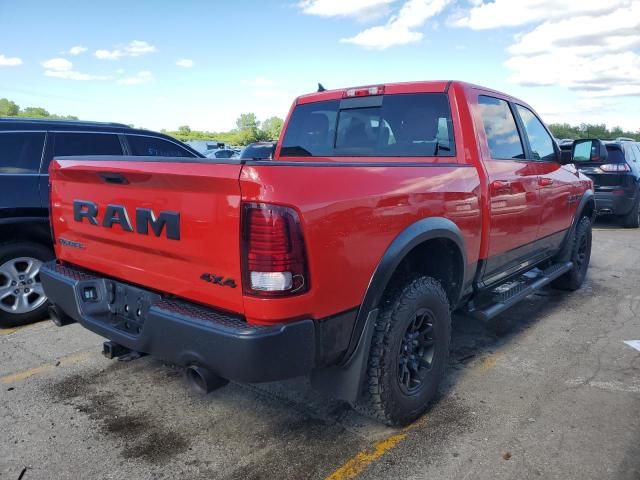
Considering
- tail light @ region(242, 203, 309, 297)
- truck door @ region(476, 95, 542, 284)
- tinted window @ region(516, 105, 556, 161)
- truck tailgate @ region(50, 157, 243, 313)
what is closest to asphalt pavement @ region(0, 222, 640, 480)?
truck door @ region(476, 95, 542, 284)

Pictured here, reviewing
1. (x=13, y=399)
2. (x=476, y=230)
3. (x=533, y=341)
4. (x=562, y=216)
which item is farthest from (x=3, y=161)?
(x=562, y=216)

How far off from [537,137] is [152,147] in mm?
3769

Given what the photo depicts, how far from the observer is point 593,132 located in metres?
39.9

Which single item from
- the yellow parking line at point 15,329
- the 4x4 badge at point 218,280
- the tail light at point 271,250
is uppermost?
the tail light at point 271,250

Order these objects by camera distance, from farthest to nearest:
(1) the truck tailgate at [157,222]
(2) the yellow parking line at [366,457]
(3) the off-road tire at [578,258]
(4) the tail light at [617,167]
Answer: (4) the tail light at [617,167] → (3) the off-road tire at [578,258] → (2) the yellow parking line at [366,457] → (1) the truck tailgate at [157,222]

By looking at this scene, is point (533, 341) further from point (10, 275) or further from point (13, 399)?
point (10, 275)

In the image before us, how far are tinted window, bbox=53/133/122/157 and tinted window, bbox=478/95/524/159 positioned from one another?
3450 mm

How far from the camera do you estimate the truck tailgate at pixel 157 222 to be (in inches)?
81.0

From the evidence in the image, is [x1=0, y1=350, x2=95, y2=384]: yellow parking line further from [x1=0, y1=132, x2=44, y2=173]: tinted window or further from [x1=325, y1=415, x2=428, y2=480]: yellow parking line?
[x1=325, y1=415, x2=428, y2=480]: yellow parking line

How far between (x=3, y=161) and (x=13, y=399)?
2.12 metres

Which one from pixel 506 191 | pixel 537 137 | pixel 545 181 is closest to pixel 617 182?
pixel 537 137

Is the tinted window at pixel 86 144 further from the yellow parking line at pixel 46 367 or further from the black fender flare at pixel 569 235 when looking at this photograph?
the black fender flare at pixel 569 235

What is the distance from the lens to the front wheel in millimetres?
2500

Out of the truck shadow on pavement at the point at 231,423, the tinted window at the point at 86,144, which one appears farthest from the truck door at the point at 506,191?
the tinted window at the point at 86,144
